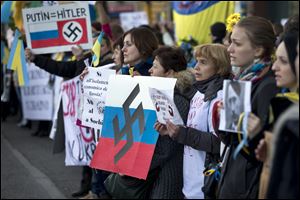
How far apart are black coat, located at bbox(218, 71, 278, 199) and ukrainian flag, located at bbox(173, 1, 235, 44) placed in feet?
18.8

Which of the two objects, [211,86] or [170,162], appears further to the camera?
[170,162]

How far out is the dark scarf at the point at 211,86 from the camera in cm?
378

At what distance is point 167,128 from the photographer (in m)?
3.75

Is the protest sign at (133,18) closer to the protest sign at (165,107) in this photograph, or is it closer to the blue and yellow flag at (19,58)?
the blue and yellow flag at (19,58)

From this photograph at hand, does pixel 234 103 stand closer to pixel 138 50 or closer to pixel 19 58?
pixel 138 50

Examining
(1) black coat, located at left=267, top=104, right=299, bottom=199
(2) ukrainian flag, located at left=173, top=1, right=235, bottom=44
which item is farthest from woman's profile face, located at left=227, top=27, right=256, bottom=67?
(2) ukrainian flag, located at left=173, top=1, right=235, bottom=44

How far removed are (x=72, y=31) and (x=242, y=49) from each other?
9.36 feet

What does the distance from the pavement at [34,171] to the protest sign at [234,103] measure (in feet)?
13.8

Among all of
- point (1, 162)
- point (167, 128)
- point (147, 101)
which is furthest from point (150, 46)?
point (1, 162)

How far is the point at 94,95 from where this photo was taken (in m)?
4.70

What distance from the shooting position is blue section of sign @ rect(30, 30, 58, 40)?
19.1ft

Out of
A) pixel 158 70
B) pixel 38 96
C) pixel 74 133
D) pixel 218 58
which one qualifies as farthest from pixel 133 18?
pixel 218 58

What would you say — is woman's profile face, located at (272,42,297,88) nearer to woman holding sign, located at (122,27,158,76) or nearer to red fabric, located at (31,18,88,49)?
woman holding sign, located at (122,27,158,76)

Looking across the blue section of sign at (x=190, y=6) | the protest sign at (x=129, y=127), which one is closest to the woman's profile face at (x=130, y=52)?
the protest sign at (x=129, y=127)
